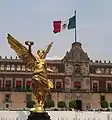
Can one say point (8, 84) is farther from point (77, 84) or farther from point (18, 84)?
point (77, 84)

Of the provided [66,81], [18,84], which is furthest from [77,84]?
[18,84]

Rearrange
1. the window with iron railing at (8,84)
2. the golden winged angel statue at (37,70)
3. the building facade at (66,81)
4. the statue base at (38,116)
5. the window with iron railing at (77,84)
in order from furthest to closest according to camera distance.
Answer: the window with iron railing at (77,84), the window with iron railing at (8,84), the building facade at (66,81), the golden winged angel statue at (37,70), the statue base at (38,116)

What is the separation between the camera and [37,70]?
2231 cm

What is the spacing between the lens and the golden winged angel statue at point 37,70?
22.2m

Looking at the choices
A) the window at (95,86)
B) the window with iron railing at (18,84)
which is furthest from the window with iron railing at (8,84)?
the window at (95,86)

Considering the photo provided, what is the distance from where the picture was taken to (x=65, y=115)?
97.6 ft

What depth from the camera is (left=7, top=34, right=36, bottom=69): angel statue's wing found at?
2227 cm

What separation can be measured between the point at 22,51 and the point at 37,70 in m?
1.56

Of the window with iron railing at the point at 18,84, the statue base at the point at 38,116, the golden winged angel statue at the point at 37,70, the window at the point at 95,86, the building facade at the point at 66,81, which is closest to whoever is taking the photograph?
the statue base at the point at 38,116

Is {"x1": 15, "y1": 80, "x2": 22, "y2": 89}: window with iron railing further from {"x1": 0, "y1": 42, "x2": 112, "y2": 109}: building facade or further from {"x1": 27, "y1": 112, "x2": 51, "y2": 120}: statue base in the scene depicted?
{"x1": 27, "y1": 112, "x2": 51, "y2": 120}: statue base

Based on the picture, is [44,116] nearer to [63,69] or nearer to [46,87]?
[46,87]

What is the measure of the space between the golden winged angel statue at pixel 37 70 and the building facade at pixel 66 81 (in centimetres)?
3449

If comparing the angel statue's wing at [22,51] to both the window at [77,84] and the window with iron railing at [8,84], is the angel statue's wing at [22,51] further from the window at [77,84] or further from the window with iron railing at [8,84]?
the window at [77,84]

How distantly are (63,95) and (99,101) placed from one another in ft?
19.8
